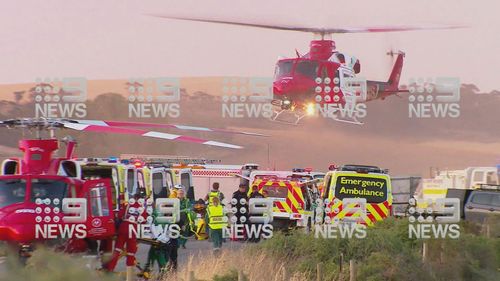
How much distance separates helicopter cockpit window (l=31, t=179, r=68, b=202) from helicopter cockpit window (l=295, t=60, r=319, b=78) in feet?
31.7

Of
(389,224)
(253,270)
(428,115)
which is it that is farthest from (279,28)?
(253,270)

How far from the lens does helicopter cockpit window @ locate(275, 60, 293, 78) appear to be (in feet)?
82.4

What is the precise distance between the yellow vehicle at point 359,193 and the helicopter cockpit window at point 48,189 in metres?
9.08

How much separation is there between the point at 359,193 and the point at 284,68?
356 cm

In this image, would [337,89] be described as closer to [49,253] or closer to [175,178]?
[175,178]

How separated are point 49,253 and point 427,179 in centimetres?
3446

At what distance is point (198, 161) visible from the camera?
1626 inches

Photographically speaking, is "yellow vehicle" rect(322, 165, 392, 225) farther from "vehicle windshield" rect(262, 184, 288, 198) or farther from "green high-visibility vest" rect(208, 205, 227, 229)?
"vehicle windshield" rect(262, 184, 288, 198)

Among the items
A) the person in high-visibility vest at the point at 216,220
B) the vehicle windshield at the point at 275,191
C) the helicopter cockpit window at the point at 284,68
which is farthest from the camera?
the vehicle windshield at the point at 275,191

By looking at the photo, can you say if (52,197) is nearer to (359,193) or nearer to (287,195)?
(359,193)

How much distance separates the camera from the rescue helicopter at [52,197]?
1584 cm

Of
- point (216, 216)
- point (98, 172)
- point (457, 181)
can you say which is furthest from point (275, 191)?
point (457, 181)

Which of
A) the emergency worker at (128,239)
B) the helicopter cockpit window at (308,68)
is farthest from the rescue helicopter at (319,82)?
the emergency worker at (128,239)

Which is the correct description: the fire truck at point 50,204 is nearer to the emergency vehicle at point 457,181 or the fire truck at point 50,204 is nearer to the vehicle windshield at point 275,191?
the vehicle windshield at point 275,191
